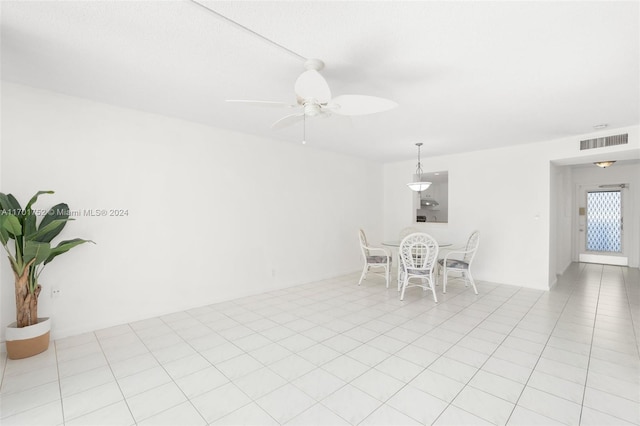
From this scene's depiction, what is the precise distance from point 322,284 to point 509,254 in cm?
344

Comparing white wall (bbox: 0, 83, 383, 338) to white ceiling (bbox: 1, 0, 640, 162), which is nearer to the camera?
white ceiling (bbox: 1, 0, 640, 162)

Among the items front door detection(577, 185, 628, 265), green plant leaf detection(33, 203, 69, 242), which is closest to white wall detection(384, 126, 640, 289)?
front door detection(577, 185, 628, 265)

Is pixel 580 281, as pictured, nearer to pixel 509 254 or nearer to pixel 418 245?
pixel 509 254

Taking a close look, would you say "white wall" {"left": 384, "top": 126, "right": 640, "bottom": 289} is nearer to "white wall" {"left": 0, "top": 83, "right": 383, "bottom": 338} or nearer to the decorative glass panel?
the decorative glass panel

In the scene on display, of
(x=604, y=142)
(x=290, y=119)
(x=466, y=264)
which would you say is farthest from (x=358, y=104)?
(x=604, y=142)

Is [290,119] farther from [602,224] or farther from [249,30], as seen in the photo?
[602,224]

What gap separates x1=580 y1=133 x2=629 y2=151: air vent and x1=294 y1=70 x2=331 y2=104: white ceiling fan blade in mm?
4527

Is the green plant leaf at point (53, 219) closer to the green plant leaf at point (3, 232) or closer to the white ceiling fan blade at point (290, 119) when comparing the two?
the green plant leaf at point (3, 232)

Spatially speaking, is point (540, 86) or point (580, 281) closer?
point (540, 86)

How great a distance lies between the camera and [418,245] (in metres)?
4.44

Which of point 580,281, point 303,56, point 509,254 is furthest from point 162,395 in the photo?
point 580,281

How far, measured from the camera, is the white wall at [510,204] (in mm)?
4684

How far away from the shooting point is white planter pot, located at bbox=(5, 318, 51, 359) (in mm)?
2471

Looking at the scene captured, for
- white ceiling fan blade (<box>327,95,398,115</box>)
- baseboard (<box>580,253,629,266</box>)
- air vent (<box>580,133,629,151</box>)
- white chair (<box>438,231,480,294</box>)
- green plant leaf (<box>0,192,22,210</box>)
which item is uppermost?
air vent (<box>580,133,629,151</box>)
